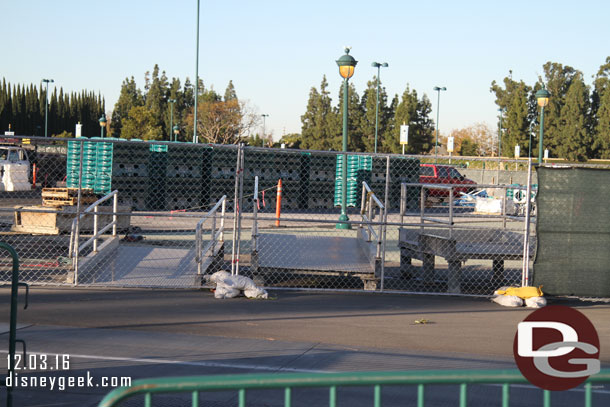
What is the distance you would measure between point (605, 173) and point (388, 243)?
30.3ft

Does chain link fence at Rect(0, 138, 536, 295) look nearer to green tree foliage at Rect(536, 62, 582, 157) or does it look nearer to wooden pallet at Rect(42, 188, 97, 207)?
wooden pallet at Rect(42, 188, 97, 207)

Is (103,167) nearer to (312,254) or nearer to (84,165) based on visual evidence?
(84,165)

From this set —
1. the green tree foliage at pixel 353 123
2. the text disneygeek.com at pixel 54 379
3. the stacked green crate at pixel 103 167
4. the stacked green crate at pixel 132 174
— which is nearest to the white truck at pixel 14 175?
the stacked green crate at pixel 132 174

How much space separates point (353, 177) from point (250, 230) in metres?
12.5

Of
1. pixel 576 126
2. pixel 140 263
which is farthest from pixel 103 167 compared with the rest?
pixel 576 126

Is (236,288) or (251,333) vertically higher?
(236,288)

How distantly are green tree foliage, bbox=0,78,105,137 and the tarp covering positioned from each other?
65.1m

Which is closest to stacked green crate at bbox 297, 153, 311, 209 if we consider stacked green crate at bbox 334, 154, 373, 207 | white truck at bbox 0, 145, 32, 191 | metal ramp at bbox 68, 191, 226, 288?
stacked green crate at bbox 334, 154, 373, 207

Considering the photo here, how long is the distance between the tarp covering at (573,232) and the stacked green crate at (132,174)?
2026 centimetres

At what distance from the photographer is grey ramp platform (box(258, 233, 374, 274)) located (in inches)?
473

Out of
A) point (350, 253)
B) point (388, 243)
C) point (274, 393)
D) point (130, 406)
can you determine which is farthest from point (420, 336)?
point (388, 243)

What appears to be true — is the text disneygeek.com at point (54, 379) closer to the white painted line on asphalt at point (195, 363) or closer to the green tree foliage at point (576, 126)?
the white painted line on asphalt at point (195, 363)

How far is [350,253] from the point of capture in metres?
13.7

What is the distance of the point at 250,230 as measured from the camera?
70.9 feet
